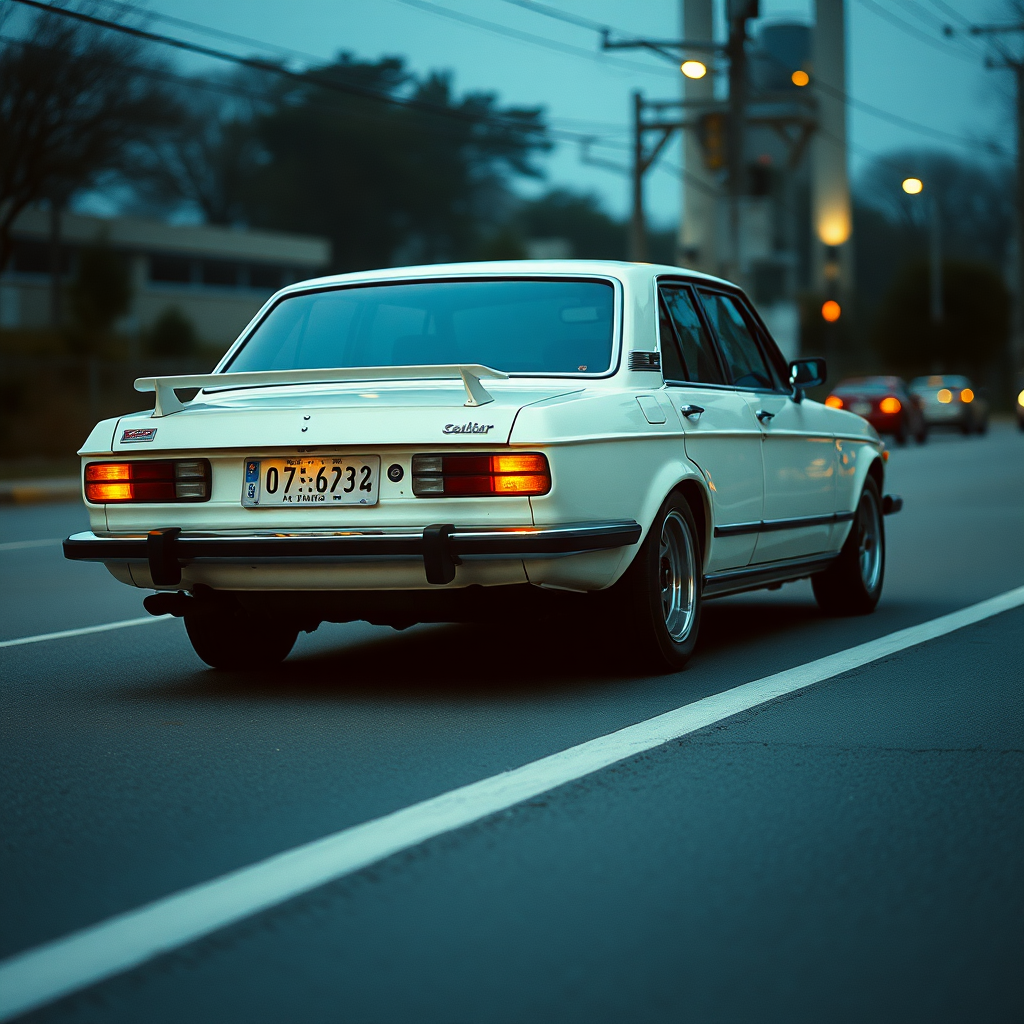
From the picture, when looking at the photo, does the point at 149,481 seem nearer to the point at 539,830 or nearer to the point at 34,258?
the point at 539,830

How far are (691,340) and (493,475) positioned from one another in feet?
6.00

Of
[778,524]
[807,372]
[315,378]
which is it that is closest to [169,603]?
[315,378]

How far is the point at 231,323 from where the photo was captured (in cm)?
6488

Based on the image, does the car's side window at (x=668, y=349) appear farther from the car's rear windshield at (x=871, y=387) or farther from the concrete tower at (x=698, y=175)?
the concrete tower at (x=698, y=175)

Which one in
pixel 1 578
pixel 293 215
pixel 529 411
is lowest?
pixel 1 578

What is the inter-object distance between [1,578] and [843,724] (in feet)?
24.7

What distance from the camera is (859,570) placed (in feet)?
29.7

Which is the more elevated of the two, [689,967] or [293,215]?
[293,215]

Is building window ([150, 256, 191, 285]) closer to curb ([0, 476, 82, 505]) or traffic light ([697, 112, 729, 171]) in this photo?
traffic light ([697, 112, 729, 171])

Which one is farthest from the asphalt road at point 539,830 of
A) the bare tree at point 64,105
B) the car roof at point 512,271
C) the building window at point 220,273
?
the building window at point 220,273

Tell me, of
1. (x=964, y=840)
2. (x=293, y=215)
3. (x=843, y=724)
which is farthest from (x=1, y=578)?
(x=293, y=215)

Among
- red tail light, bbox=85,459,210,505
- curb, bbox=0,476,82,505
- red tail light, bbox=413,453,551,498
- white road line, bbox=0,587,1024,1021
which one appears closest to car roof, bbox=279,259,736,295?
red tail light, bbox=85,459,210,505

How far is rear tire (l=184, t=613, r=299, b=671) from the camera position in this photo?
715 cm

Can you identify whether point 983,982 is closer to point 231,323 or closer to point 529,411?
point 529,411
